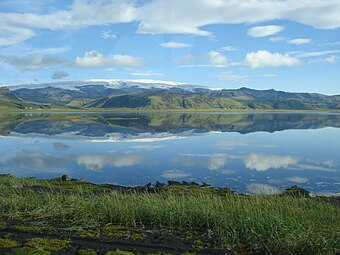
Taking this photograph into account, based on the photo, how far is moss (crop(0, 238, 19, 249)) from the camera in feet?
31.2

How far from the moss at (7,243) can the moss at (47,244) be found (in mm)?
337

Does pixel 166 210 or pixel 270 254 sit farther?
pixel 166 210

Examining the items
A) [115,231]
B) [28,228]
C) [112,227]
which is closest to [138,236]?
[115,231]

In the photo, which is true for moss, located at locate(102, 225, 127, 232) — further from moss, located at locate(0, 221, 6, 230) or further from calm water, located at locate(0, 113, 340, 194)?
calm water, located at locate(0, 113, 340, 194)

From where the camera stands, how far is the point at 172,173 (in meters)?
40.2

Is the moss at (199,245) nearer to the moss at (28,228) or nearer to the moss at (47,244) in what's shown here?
the moss at (47,244)

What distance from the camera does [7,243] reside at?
9727 mm

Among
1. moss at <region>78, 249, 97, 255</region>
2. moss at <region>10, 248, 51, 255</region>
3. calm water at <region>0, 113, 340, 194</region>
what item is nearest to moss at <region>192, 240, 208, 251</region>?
moss at <region>78, 249, 97, 255</region>

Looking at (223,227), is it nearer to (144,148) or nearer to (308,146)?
(144,148)

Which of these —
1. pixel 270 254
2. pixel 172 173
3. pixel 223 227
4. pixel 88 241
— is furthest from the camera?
pixel 172 173

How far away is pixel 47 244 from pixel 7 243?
43.7 inches

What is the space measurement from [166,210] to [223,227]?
230 centimetres

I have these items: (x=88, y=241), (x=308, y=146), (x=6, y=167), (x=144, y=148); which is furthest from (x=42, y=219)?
(x=308, y=146)

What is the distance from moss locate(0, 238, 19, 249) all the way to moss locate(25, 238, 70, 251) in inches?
13.3
